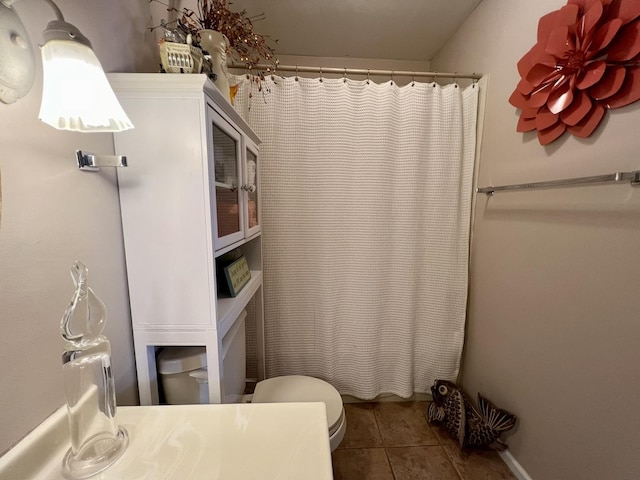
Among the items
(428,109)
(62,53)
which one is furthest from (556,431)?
(62,53)

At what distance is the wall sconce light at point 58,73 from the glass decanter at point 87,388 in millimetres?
269

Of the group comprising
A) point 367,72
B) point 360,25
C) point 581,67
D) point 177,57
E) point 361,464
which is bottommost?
point 361,464

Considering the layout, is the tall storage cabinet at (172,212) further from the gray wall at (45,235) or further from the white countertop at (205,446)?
the white countertop at (205,446)

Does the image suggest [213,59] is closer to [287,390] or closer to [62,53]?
[62,53]

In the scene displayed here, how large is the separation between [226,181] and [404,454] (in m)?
1.55

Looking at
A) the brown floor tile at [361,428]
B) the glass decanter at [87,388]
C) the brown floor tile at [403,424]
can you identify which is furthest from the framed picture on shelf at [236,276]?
the brown floor tile at [403,424]

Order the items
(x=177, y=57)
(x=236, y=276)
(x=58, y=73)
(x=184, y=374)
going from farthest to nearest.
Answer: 1. (x=236, y=276)
2. (x=184, y=374)
3. (x=177, y=57)
4. (x=58, y=73)

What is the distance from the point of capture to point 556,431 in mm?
985

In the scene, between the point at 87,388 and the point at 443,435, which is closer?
the point at 87,388

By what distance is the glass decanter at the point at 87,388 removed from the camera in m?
0.46

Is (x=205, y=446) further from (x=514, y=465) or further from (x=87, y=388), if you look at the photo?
(x=514, y=465)

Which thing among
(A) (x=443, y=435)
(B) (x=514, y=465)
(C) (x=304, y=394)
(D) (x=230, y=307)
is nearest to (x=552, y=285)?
(B) (x=514, y=465)

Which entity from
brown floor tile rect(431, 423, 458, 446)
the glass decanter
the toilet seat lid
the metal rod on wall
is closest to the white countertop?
the glass decanter

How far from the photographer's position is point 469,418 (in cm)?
128
